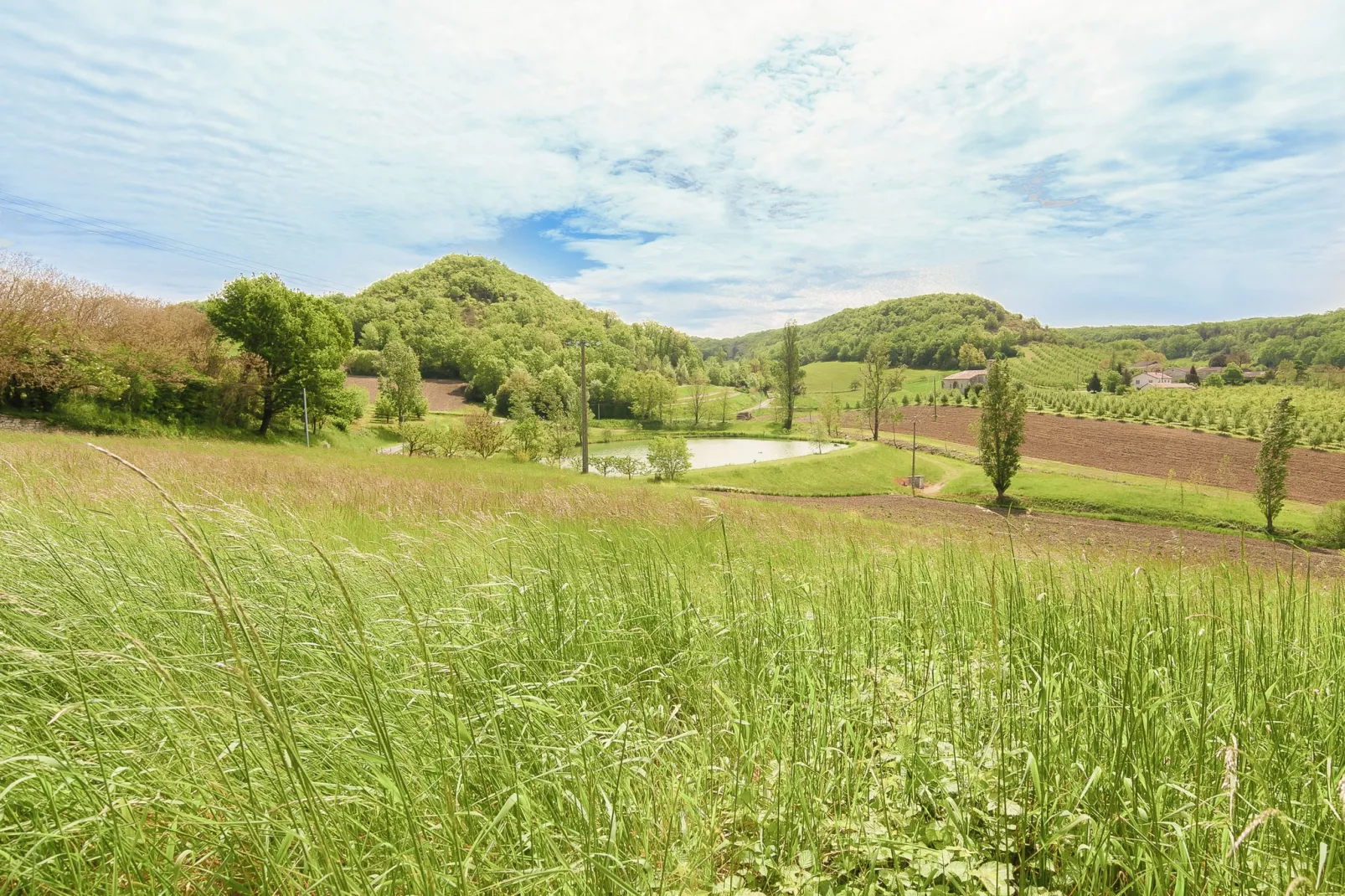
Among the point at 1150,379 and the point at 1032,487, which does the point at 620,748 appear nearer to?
the point at 1032,487

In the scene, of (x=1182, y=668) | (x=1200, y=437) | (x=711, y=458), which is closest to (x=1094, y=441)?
(x=1200, y=437)

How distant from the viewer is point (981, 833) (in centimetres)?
190

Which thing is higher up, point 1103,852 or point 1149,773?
point 1149,773

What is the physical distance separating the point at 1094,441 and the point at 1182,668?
83519mm

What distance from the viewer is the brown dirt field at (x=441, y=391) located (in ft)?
341

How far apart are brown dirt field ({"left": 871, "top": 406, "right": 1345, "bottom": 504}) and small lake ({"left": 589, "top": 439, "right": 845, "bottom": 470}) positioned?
21800mm

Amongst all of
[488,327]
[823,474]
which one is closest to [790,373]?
[823,474]

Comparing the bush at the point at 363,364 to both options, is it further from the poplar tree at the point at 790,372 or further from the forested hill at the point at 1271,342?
the forested hill at the point at 1271,342

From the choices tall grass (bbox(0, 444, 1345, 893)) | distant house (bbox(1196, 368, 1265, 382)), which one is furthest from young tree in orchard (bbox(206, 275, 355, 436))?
distant house (bbox(1196, 368, 1265, 382))

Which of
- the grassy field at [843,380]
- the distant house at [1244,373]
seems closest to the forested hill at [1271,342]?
the distant house at [1244,373]

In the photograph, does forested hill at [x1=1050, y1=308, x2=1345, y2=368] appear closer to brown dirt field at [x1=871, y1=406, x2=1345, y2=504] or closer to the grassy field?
the grassy field

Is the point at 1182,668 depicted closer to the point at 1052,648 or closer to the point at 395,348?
the point at 1052,648

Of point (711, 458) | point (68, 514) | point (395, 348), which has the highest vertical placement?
point (395, 348)

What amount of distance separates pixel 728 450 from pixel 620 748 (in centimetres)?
8022
